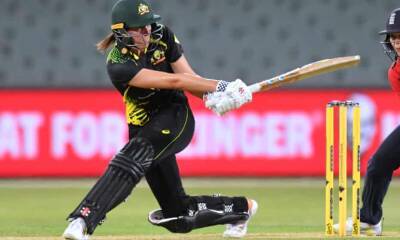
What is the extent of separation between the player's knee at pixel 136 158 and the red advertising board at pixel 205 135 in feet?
17.8

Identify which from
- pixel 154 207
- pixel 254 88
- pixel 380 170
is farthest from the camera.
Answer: pixel 154 207

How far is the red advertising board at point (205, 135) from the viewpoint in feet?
35.9

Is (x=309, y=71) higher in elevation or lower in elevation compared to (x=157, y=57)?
lower

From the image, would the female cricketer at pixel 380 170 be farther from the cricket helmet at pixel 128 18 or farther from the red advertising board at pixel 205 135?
the red advertising board at pixel 205 135

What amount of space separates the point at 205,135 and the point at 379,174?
481 centimetres

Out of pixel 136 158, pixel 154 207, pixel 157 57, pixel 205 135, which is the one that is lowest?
pixel 154 207

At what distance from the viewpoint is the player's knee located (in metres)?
5.44

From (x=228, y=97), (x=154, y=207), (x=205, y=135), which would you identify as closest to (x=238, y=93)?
(x=228, y=97)

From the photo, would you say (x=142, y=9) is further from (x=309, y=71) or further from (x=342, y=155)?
(x=342, y=155)

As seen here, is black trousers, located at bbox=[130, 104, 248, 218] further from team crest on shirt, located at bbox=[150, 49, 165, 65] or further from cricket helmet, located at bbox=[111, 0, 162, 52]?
cricket helmet, located at bbox=[111, 0, 162, 52]

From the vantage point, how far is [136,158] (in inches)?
215

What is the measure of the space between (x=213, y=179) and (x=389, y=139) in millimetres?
4992

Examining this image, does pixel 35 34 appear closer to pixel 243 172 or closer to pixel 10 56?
pixel 10 56

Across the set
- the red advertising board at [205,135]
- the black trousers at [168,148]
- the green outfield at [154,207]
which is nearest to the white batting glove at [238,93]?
the black trousers at [168,148]
